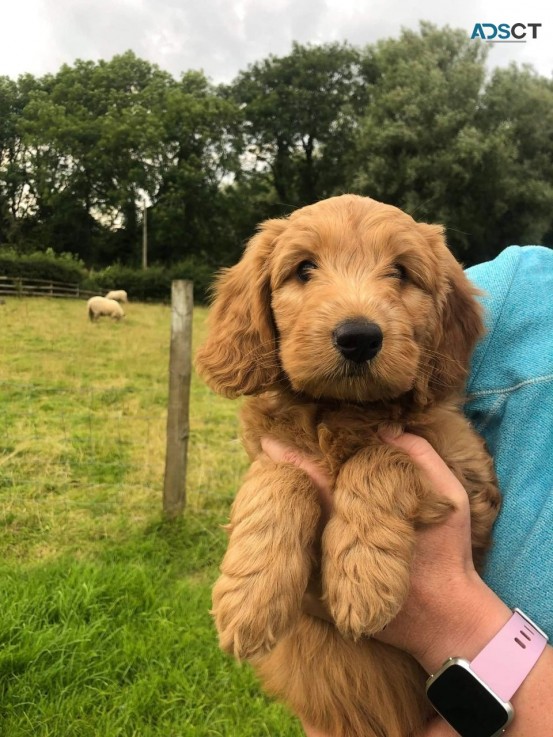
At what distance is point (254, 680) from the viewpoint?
3537 mm

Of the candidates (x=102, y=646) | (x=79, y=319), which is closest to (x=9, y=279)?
(x=79, y=319)

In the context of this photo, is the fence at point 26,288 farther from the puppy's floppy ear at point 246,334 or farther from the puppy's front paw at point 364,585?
the puppy's front paw at point 364,585

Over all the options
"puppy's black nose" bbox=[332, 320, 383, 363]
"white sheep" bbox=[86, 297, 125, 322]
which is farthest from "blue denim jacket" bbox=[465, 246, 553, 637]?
"white sheep" bbox=[86, 297, 125, 322]

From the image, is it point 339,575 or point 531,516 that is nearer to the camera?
point 339,575

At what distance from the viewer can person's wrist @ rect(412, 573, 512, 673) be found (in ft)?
5.37

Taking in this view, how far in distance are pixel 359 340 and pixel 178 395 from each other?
11.3ft

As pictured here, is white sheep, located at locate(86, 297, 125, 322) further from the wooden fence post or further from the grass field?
the wooden fence post

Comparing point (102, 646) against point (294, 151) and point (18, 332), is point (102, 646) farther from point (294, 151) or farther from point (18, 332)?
point (294, 151)

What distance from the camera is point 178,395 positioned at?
16.6 ft

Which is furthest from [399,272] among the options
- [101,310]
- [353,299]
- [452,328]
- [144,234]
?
[144,234]

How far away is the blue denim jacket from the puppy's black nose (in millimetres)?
519

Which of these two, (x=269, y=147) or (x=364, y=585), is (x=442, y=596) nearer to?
(x=364, y=585)

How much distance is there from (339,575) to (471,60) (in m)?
30.9

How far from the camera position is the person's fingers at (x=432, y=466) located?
1.80m
